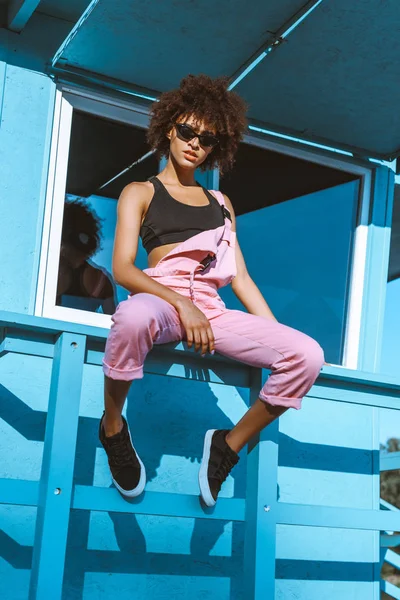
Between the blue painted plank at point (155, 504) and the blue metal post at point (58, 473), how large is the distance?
0.20ft

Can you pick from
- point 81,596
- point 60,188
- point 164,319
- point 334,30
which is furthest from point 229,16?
point 81,596

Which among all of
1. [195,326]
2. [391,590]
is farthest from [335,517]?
[391,590]

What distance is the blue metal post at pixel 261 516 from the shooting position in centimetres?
267

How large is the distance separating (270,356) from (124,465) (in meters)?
0.59

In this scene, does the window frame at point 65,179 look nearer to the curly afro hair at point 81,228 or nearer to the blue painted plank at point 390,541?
the curly afro hair at point 81,228

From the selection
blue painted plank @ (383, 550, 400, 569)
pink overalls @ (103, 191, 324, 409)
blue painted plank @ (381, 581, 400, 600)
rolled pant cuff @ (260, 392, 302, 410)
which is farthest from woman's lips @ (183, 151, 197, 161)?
blue painted plank @ (383, 550, 400, 569)

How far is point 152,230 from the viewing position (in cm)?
281

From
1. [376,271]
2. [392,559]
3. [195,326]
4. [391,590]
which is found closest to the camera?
[195,326]

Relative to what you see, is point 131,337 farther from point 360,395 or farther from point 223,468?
point 360,395

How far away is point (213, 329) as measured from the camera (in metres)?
2.64

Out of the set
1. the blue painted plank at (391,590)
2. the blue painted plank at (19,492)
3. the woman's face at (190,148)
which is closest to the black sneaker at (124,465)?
the blue painted plank at (19,492)

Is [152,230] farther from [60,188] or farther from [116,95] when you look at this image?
[116,95]

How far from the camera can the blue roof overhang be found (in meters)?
3.03

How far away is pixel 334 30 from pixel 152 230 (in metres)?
1.10
